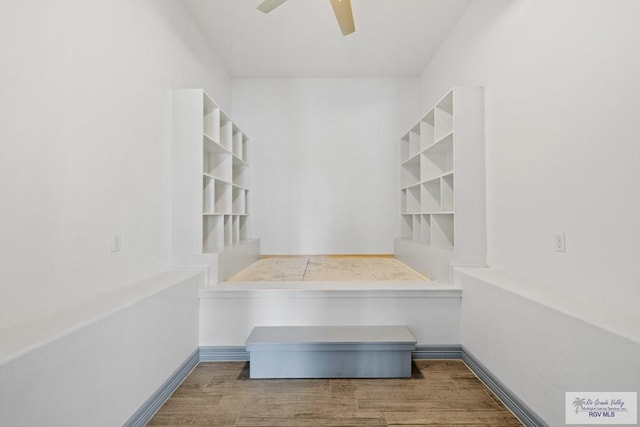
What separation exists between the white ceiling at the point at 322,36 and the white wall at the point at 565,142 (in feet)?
2.43

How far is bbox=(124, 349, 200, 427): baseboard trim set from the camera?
153cm

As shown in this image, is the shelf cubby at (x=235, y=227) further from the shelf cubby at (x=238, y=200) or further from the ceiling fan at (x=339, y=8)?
the ceiling fan at (x=339, y=8)

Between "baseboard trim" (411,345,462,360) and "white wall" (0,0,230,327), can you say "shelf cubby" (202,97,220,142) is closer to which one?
"white wall" (0,0,230,327)

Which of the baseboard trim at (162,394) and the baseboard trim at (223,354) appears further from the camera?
the baseboard trim at (223,354)

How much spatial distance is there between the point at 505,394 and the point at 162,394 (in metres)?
1.96

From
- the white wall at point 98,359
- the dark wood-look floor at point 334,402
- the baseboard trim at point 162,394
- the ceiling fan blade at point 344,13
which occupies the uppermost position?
the ceiling fan blade at point 344,13

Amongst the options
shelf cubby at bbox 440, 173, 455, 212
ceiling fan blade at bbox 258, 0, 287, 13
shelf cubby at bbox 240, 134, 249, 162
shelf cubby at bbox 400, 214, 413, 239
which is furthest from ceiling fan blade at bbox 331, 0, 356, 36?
shelf cubby at bbox 400, 214, 413, 239

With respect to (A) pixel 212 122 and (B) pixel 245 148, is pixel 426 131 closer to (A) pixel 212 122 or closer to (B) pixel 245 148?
(A) pixel 212 122

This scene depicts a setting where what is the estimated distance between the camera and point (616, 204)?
54.6 inches

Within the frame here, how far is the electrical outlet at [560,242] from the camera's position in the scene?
1.68 m

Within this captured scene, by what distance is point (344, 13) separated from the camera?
2357mm

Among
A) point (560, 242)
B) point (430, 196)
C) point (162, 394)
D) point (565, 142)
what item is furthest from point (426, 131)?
point (162, 394)

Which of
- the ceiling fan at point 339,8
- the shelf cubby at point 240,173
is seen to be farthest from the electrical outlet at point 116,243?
the shelf cubby at point 240,173

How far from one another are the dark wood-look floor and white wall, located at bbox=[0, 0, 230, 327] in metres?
0.83
